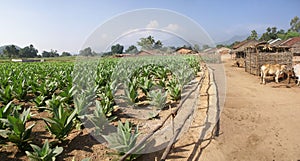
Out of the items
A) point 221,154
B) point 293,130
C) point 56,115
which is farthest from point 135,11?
point 293,130

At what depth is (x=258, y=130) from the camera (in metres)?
4.77

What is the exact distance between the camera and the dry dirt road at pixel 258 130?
12.4 ft

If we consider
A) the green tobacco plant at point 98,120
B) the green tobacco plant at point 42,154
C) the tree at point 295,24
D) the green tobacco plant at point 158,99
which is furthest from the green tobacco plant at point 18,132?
the tree at point 295,24

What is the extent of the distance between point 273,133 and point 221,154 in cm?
170

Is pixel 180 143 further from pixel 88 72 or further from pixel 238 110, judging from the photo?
pixel 88 72

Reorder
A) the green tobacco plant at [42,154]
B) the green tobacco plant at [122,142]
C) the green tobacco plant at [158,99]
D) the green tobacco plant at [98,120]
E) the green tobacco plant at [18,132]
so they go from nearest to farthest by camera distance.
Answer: the green tobacco plant at [42,154] < the green tobacco plant at [122,142] < the green tobacco plant at [18,132] < the green tobacco plant at [98,120] < the green tobacco plant at [158,99]

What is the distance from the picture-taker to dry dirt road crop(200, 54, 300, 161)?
377cm

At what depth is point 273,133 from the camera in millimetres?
4629

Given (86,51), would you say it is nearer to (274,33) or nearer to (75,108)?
(75,108)

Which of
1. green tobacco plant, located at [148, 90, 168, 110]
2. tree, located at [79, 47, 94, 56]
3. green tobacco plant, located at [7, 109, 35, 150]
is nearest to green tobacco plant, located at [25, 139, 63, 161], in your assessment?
green tobacco plant, located at [7, 109, 35, 150]

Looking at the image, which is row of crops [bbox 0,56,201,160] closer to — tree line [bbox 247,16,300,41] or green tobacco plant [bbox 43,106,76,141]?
green tobacco plant [bbox 43,106,76,141]

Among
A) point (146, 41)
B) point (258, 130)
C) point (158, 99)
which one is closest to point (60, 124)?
point (158, 99)

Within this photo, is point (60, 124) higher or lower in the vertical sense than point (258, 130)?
higher

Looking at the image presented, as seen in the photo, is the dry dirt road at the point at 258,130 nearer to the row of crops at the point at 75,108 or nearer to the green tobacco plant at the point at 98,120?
the row of crops at the point at 75,108
